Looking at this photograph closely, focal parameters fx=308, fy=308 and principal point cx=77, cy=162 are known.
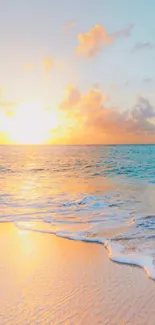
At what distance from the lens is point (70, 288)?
469 centimetres

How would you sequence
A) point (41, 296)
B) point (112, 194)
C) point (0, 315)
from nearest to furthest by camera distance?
1. point (0, 315)
2. point (41, 296)
3. point (112, 194)

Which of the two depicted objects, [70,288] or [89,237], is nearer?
[70,288]

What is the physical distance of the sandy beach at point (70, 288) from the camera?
392 centimetres

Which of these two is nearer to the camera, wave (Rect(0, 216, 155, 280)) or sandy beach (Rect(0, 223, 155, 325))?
sandy beach (Rect(0, 223, 155, 325))

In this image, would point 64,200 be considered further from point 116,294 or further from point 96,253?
point 116,294

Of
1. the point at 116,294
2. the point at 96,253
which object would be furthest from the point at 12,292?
the point at 96,253

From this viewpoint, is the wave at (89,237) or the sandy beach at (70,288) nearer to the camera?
the sandy beach at (70,288)

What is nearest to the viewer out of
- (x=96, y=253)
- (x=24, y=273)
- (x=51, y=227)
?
(x=24, y=273)

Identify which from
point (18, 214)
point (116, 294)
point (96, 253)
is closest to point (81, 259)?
point (96, 253)

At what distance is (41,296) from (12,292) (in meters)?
0.46

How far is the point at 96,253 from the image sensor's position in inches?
249

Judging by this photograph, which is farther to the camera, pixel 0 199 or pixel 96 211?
pixel 0 199

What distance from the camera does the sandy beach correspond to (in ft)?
12.8

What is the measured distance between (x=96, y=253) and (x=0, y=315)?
9.06 feet
